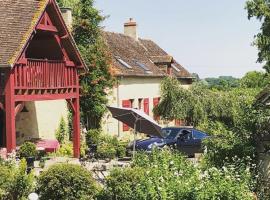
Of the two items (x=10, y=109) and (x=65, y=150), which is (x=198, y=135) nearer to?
(x=65, y=150)

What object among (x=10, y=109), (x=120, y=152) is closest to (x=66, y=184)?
(x=10, y=109)

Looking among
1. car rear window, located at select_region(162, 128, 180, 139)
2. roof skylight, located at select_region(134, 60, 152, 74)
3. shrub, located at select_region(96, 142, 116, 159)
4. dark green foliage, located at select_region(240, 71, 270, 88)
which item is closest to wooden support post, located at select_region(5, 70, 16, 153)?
shrub, located at select_region(96, 142, 116, 159)

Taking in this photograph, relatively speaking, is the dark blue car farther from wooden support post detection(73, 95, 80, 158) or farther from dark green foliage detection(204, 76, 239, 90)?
dark green foliage detection(204, 76, 239, 90)

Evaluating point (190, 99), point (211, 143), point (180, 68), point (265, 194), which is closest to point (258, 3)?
point (190, 99)

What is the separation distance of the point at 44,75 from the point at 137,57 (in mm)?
17539

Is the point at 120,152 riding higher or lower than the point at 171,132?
lower

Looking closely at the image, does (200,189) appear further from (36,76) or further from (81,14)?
(81,14)

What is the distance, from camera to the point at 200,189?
9.88m

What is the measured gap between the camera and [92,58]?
92.2ft

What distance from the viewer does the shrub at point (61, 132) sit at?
87.6ft

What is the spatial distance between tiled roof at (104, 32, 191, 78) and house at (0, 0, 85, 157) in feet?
24.3

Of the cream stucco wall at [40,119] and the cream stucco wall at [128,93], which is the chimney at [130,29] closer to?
the cream stucco wall at [128,93]

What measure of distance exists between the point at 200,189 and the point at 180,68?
35.0m

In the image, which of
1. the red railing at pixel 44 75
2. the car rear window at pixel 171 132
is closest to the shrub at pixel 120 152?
the car rear window at pixel 171 132
